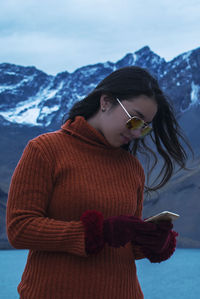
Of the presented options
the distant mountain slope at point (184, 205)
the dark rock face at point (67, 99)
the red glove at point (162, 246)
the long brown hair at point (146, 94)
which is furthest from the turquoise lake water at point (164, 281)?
the red glove at point (162, 246)

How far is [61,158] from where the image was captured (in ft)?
5.66

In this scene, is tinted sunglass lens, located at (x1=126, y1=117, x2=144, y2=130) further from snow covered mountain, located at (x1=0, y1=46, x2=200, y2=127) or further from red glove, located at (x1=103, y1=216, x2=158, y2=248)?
snow covered mountain, located at (x1=0, y1=46, x2=200, y2=127)

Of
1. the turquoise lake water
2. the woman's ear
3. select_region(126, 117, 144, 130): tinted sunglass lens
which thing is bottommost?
the turquoise lake water

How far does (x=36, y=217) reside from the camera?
158cm

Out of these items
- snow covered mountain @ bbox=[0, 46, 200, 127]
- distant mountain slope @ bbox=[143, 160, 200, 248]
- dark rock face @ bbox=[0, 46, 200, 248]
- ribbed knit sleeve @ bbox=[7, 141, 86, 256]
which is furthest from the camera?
snow covered mountain @ bbox=[0, 46, 200, 127]

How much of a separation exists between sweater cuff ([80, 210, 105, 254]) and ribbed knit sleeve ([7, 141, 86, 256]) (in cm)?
2

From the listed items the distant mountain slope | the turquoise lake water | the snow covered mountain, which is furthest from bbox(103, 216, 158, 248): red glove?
the snow covered mountain

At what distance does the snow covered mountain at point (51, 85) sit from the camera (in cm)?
9012

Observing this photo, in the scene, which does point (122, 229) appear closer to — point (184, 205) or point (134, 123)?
point (134, 123)

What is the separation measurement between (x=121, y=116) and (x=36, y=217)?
0.52m

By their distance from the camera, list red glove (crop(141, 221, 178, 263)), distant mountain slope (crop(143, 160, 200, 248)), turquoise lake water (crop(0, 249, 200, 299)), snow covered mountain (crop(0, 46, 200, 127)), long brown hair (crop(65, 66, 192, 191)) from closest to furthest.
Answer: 1. red glove (crop(141, 221, 178, 263))
2. long brown hair (crop(65, 66, 192, 191))
3. turquoise lake water (crop(0, 249, 200, 299))
4. distant mountain slope (crop(143, 160, 200, 248))
5. snow covered mountain (crop(0, 46, 200, 127))

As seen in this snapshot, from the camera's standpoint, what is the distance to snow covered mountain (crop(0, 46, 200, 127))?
90125 millimetres

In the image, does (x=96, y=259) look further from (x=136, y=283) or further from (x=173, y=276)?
(x=173, y=276)

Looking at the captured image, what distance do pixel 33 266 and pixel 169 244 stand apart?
22.1 inches
